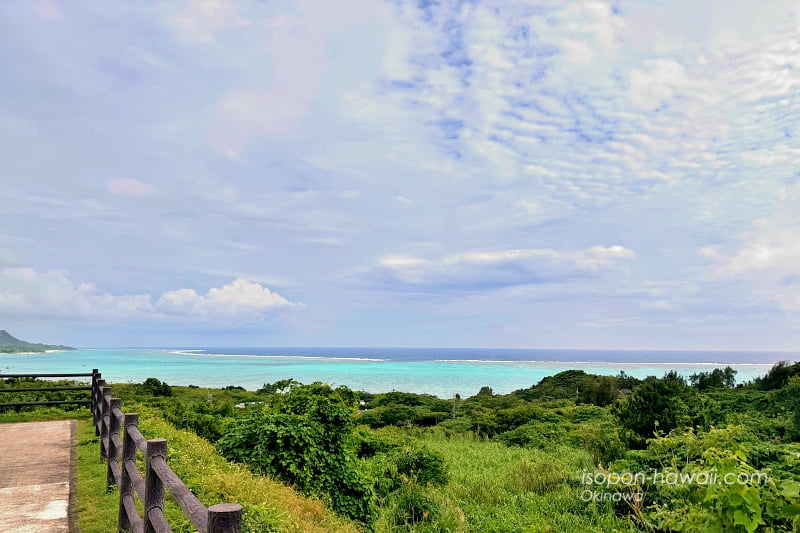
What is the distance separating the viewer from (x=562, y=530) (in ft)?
27.6

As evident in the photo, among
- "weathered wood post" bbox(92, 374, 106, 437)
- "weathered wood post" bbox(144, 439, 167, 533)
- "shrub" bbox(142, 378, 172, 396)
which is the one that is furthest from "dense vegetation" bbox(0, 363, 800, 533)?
"shrub" bbox(142, 378, 172, 396)

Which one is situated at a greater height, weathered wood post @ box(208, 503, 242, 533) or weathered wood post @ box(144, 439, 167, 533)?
weathered wood post @ box(208, 503, 242, 533)

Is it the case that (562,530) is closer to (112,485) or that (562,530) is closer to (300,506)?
(300,506)

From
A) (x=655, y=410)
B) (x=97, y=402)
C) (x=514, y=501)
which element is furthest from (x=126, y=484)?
(x=655, y=410)

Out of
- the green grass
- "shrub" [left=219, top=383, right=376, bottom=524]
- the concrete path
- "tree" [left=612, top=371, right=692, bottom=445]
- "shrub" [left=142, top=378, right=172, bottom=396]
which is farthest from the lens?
Result: "shrub" [left=142, top=378, right=172, bottom=396]

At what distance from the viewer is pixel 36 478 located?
8.23 meters

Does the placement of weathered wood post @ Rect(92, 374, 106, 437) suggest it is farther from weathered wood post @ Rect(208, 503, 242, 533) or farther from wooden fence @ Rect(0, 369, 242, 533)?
weathered wood post @ Rect(208, 503, 242, 533)

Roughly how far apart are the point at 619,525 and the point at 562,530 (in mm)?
986

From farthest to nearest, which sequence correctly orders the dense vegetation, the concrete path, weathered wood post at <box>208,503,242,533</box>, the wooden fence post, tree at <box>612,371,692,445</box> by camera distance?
tree at <box>612,371,692,445</box>, the wooden fence post, the concrete path, the dense vegetation, weathered wood post at <box>208,503,242,533</box>

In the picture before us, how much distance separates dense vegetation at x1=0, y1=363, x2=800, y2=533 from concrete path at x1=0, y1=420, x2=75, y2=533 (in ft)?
7.07

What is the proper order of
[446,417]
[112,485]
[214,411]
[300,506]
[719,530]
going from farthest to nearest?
[446,417], [214,411], [112,485], [300,506], [719,530]

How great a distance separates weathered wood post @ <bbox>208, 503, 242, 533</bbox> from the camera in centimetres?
275

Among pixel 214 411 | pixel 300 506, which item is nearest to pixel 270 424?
pixel 300 506

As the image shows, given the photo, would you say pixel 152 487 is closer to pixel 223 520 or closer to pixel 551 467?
pixel 223 520
